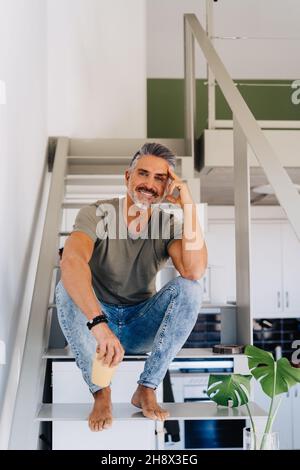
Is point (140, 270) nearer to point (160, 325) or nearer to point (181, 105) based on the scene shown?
point (160, 325)

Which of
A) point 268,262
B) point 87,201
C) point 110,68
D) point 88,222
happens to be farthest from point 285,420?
point 88,222

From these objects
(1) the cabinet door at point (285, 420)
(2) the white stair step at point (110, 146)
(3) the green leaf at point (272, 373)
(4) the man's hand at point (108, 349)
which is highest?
(2) the white stair step at point (110, 146)

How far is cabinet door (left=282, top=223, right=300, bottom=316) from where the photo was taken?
5.76 m

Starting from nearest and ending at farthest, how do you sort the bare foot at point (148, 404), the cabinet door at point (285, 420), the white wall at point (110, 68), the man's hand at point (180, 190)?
1. the bare foot at point (148, 404)
2. the man's hand at point (180, 190)
3. the white wall at point (110, 68)
4. the cabinet door at point (285, 420)

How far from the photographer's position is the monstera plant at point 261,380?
1.59 meters

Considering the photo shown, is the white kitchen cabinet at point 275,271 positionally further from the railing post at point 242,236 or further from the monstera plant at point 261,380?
the monstera plant at point 261,380

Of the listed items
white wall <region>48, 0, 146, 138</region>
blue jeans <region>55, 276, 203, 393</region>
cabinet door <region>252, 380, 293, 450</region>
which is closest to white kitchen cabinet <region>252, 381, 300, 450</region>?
cabinet door <region>252, 380, 293, 450</region>

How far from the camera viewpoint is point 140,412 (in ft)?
5.61

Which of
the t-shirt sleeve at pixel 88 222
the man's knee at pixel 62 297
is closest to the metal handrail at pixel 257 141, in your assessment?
the t-shirt sleeve at pixel 88 222

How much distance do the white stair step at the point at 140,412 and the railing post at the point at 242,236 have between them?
35cm

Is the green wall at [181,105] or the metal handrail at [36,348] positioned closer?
the metal handrail at [36,348]

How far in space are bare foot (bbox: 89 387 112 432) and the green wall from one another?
16.5 feet

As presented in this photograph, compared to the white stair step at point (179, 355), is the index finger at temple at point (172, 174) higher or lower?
higher

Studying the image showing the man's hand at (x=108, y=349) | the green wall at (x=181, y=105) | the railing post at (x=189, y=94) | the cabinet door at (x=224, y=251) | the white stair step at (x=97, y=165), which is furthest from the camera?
the green wall at (x=181, y=105)
